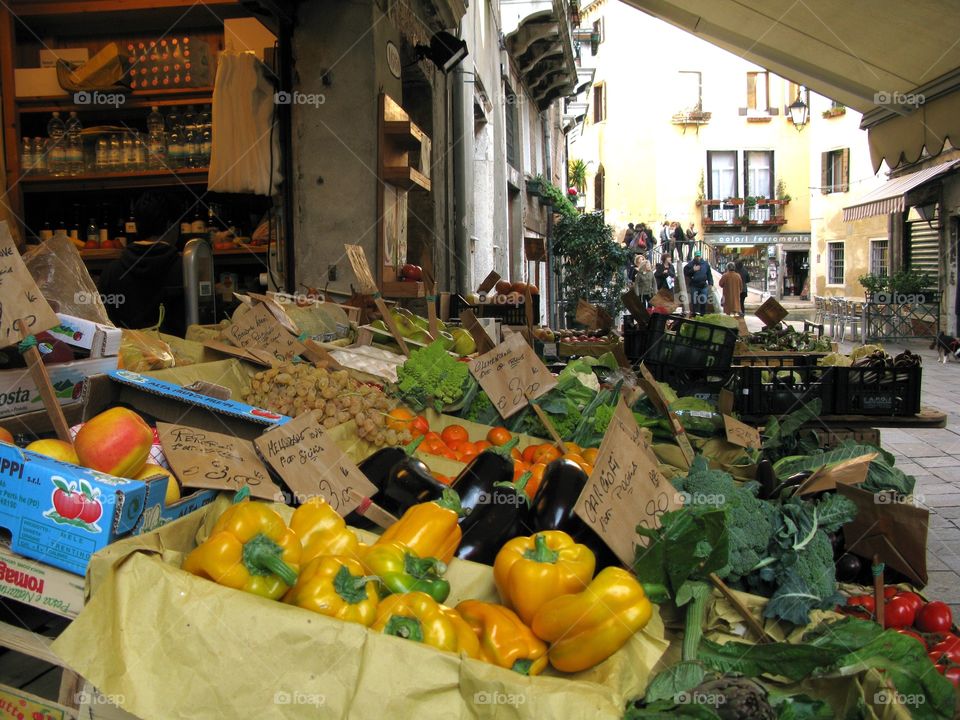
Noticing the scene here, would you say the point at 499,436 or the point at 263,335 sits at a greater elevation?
the point at 263,335

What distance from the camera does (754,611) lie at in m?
2.18

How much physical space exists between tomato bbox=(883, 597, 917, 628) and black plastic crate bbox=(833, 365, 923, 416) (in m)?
2.04

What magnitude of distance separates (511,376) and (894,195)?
58.2 feet

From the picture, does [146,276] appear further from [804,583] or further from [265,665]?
[804,583]

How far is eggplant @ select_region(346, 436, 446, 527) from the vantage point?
2547 mm

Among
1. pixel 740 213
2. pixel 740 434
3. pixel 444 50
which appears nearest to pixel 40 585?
pixel 740 434

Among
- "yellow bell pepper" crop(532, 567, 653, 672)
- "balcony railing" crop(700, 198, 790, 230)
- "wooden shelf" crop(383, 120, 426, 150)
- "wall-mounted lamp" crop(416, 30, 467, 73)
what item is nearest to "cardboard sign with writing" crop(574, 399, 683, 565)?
"yellow bell pepper" crop(532, 567, 653, 672)

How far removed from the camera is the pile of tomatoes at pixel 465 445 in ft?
10.7

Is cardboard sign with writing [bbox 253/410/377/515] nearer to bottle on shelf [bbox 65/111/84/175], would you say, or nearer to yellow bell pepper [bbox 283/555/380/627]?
yellow bell pepper [bbox 283/555/380/627]

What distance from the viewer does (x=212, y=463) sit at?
2201 millimetres

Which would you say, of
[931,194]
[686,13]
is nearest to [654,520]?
[686,13]

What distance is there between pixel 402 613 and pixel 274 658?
→ 10.5 inches

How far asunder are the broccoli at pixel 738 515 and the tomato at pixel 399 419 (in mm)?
1279

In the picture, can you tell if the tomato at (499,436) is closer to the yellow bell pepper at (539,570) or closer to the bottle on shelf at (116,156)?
the yellow bell pepper at (539,570)
